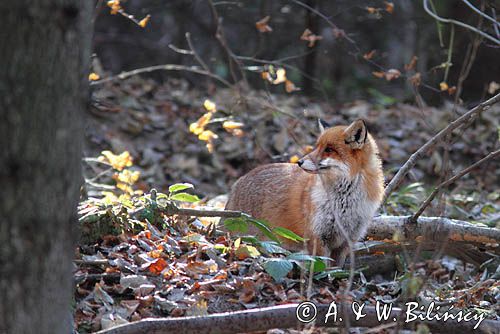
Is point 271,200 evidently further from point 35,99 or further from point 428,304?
point 35,99

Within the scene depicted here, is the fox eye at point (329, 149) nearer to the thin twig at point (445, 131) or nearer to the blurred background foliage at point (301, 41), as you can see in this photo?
the thin twig at point (445, 131)

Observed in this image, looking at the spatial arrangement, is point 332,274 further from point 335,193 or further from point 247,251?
point 335,193

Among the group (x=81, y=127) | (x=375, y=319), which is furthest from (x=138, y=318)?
(x=81, y=127)

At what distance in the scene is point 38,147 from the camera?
9.28 feet

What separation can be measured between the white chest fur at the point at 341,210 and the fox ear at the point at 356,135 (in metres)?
0.34

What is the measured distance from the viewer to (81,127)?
2.96 m

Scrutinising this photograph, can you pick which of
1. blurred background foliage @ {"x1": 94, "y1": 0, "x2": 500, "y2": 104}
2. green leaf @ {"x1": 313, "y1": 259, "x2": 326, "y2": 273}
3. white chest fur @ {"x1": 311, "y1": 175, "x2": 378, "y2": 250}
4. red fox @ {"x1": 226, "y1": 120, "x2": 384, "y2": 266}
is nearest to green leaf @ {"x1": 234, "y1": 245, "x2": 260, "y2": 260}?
green leaf @ {"x1": 313, "y1": 259, "x2": 326, "y2": 273}

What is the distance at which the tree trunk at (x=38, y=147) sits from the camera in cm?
280

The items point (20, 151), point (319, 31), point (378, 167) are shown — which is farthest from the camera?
point (319, 31)

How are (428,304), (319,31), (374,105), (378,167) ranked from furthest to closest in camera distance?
(319,31) < (374,105) < (378,167) < (428,304)

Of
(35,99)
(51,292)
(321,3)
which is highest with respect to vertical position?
(321,3)

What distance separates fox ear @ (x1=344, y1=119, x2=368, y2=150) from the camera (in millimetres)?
6609

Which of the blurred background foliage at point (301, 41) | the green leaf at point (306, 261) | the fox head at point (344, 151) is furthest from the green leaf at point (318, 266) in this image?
the blurred background foliage at point (301, 41)

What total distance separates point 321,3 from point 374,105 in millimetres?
2588
